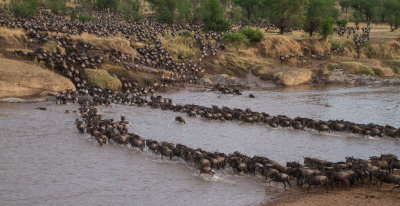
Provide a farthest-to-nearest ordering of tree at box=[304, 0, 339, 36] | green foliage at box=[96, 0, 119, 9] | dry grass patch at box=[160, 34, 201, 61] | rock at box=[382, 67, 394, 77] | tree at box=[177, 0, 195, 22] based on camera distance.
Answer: green foliage at box=[96, 0, 119, 9], tree at box=[177, 0, 195, 22], tree at box=[304, 0, 339, 36], rock at box=[382, 67, 394, 77], dry grass patch at box=[160, 34, 201, 61]

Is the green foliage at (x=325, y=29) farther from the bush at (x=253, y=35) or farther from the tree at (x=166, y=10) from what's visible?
the tree at (x=166, y=10)

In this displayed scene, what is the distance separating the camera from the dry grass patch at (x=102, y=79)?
33.2 metres

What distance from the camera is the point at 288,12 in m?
54.3

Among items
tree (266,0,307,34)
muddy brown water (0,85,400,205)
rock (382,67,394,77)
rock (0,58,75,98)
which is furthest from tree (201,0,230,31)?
muddy brown water (0,85,400,205)

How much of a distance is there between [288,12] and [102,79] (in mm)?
28484

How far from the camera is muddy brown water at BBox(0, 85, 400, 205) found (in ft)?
48.5

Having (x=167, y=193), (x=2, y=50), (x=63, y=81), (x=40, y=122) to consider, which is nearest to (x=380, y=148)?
(x=167, y=193)

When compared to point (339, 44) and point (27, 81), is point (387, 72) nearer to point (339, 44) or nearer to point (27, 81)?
point (339, 44)

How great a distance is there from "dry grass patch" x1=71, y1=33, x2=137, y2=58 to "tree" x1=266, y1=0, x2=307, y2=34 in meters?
21.7

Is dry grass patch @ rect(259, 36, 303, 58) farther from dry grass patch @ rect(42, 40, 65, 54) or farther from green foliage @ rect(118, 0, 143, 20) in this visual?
green foliage @ rect(118, 0, 143, 20)

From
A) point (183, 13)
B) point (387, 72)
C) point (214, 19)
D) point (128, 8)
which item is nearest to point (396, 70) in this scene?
point (387, 72)

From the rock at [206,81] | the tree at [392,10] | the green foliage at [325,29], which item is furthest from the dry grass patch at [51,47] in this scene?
the tree at [392,10]

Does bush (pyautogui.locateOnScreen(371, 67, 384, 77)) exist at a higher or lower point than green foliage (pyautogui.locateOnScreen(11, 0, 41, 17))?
lower

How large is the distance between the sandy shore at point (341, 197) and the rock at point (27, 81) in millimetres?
19518
